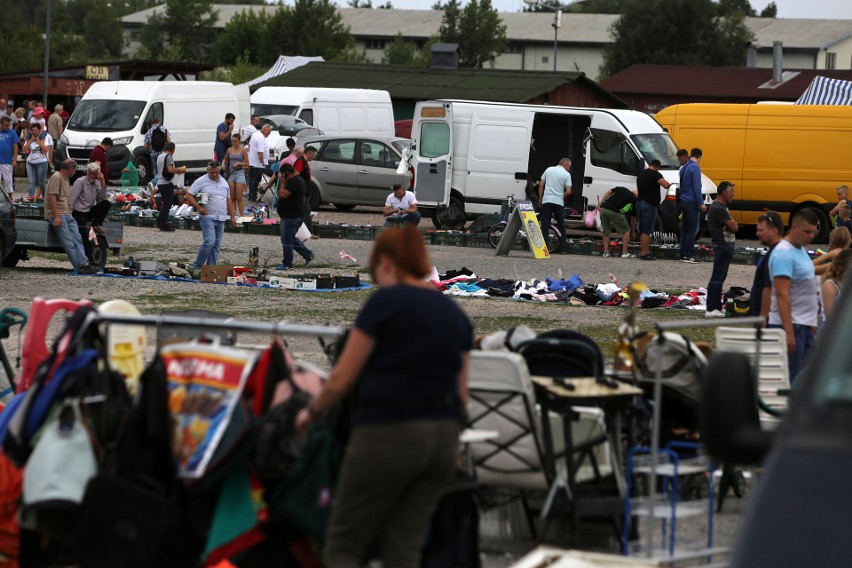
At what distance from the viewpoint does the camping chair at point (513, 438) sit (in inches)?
268

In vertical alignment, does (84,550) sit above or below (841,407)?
below

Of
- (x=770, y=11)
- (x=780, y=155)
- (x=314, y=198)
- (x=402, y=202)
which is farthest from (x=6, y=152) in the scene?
(x=770, y=11)

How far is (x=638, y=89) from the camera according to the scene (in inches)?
2820

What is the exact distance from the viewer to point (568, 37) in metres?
115

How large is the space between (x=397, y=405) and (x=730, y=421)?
171 centimetres

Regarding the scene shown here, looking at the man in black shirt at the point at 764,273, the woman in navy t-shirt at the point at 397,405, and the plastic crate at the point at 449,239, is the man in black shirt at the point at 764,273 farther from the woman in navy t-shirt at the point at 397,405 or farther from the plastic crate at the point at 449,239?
the plastic crate at the point at 449,239

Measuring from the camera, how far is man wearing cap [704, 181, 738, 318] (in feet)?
57.2

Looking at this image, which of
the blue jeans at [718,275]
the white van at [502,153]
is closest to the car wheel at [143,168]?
the white van at [502,153]

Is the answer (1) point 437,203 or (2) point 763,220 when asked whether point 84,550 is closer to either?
(2) point 763,220

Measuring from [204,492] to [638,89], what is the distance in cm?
6773

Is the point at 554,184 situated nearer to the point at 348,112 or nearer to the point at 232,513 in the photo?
the point at 348,112

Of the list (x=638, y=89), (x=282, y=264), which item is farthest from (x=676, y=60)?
(x=282, y=264)

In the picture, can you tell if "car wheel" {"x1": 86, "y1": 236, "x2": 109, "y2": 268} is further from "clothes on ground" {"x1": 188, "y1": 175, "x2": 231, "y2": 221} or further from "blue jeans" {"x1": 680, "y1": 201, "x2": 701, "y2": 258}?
"blue jeans" {"x1": 680, "y1": 201, "x2": 701, "y2": 258}

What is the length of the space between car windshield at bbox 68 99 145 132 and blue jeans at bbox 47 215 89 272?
15902 mm
